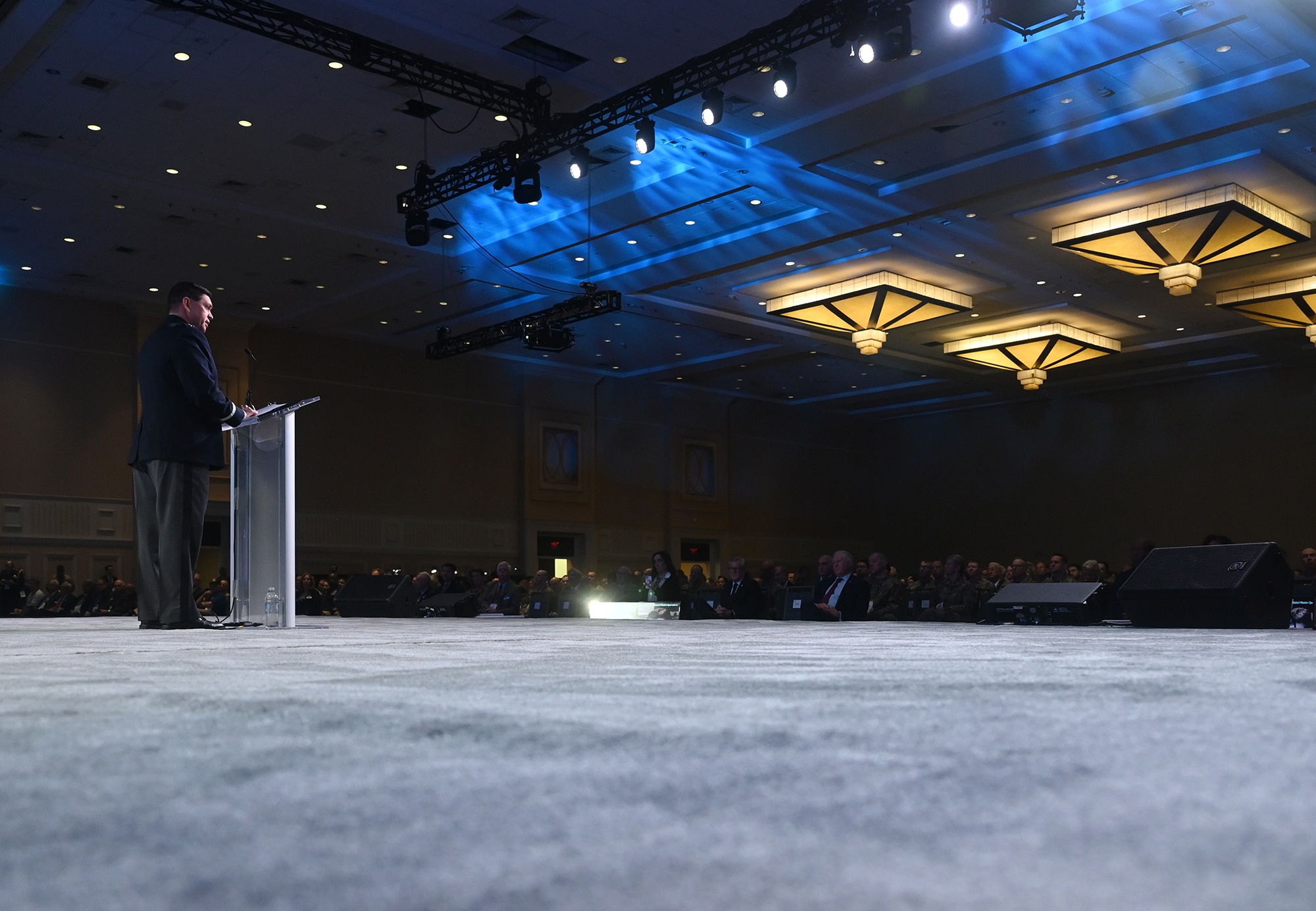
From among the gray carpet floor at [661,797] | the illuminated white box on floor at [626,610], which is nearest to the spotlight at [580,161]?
the illuminated white box on floor at [626,610]

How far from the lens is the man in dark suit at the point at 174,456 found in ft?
13.6

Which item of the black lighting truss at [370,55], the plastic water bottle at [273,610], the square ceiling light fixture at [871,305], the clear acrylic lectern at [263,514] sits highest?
the black lighting truss at [370,55]

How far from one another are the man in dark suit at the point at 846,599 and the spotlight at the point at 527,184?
430cm

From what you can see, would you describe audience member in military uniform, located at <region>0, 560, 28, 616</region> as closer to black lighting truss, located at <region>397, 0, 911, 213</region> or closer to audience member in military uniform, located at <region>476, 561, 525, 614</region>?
audience member in military uniform, located at <region>476, 561, 525, 614</region>

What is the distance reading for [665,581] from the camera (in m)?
9.79

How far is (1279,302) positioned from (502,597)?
11.5 metres

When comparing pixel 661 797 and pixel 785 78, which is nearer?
pixel 661 797

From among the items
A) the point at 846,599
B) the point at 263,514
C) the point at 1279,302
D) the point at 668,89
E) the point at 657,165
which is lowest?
the point at 846,599

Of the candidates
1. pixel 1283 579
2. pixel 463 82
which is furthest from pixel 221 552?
pixel 1283 579

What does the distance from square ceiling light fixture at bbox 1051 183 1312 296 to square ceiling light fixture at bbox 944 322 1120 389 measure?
3642 millimetres

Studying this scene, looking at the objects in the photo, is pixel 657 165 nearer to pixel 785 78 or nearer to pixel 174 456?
pixel 785 78

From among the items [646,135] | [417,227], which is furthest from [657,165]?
[417,227]

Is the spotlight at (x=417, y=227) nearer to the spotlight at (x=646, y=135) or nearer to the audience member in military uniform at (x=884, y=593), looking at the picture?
the spotlight at (x=646, y=135)

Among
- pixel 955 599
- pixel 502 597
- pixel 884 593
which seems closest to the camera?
pixel 955 599
